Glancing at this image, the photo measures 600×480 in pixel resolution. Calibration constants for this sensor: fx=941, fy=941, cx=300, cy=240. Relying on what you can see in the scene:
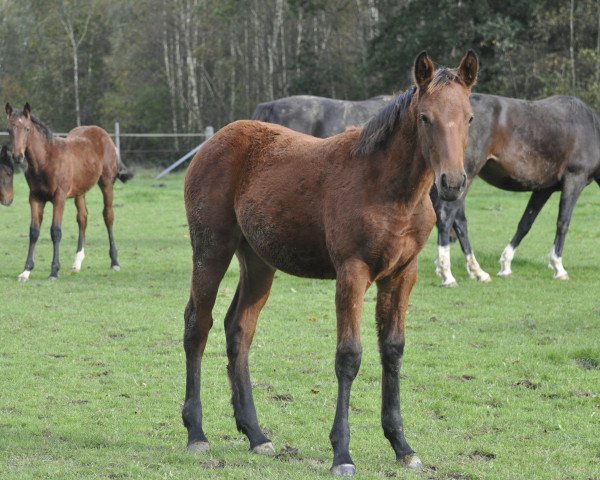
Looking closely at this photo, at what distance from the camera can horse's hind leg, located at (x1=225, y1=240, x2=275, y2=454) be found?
5562 mm

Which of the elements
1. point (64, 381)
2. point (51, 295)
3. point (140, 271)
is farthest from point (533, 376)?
point (140, 271)

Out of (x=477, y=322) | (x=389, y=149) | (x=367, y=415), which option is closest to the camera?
(x=389, y=149)

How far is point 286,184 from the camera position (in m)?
5.27

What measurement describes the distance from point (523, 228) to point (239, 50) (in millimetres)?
33521

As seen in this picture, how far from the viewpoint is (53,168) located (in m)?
12.7

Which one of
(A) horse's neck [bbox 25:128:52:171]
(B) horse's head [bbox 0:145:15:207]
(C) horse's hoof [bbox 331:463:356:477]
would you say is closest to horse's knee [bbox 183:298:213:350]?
(C) horse's hoof [bbox 331:463:356:477]

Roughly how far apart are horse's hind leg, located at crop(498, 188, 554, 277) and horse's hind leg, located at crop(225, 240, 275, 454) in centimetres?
707

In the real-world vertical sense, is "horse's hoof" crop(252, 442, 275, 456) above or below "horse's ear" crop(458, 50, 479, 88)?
below

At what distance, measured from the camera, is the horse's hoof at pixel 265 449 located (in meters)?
5.32

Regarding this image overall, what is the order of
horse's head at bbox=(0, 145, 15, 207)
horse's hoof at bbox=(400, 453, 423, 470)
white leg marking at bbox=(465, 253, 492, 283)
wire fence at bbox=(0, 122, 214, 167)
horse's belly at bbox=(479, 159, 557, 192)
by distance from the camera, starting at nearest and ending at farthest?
horse's hoof at bbox=(400, 453, 423, 470) < horse's belly at bbox=(479, 159, 557, 192) < white leg marking at bbox=(465, 253, 492, 283) < horse's head at bbox=(0, 145, 15, 207) < wire fence at bbox=(0, 122, 214, 167)

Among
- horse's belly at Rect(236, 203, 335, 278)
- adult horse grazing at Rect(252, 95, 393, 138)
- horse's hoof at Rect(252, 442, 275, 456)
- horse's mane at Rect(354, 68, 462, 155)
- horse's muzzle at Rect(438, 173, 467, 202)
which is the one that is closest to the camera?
horse's muzzle at Rect(438, 173, 467, 202)

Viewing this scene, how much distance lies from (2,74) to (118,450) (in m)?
47.6

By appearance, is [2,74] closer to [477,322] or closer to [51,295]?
[51,295]

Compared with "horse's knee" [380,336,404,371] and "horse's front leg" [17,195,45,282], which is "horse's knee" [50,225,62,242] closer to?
"horse's front leg" [17,195,45,282]
